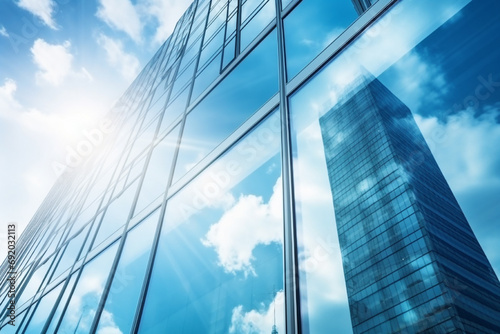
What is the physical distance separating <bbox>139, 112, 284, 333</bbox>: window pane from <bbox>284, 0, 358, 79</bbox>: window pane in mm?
911

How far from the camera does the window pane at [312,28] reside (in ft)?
13.0

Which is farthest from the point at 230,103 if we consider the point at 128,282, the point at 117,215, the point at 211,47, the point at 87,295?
the point at 87,295

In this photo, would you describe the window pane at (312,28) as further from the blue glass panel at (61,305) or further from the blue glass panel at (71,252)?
the blue glass panel at (71,252)

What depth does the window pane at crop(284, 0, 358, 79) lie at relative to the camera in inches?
156

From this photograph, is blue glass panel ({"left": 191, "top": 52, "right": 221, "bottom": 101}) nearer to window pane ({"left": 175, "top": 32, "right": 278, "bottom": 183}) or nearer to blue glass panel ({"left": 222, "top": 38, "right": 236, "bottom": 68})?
blue glass panel ({"left": 222, "top": 38, "right": 236, "bottom": 68})

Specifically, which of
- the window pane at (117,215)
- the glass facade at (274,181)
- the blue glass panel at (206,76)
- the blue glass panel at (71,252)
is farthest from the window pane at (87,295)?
the blue glass panel at (206,76)

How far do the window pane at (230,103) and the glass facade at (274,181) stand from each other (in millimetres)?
35

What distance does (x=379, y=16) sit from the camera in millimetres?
3457

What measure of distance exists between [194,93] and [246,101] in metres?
2.53

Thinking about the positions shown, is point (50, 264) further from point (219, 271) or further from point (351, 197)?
point (351, 197)

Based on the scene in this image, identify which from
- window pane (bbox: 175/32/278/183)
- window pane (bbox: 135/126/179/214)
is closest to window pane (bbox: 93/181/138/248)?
window pane (bbox: 135/126/179/214)

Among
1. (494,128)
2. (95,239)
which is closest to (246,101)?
(494,128)

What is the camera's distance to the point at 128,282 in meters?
5.17

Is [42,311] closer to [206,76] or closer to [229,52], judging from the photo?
[206,76]
